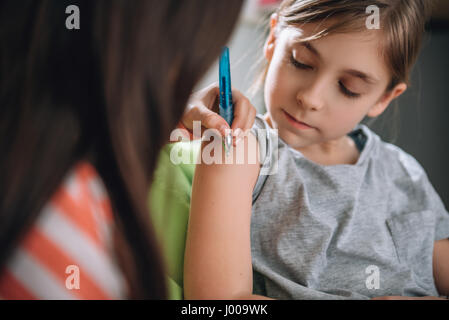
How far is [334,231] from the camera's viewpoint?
2.22ft

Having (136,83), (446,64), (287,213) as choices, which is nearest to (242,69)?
(287,213)

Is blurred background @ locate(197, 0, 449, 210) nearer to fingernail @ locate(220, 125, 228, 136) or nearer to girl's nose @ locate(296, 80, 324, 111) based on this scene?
girl's nose @ locate(296, 80, 324, 111)

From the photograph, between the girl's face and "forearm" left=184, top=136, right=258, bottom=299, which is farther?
the girl's face

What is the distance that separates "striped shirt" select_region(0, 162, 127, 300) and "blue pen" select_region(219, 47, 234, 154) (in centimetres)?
20

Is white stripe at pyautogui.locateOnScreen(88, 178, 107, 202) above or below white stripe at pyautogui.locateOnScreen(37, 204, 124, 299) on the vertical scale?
above

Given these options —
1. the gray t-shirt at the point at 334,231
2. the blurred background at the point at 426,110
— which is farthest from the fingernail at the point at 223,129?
the blurred background at the point at 426,110

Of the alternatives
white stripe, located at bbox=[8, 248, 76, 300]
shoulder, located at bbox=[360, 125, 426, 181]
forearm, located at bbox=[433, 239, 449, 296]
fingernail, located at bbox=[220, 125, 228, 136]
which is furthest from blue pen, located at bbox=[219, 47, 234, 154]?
forearm, located at bbox=[433, 239, 449, 296]

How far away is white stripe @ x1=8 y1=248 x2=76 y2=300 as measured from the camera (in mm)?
385

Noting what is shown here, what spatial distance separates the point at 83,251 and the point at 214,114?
255 millimetres

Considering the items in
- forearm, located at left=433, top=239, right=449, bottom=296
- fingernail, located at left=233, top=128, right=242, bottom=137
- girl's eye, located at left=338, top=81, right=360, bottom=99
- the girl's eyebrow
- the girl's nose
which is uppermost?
the girl's eyebrow

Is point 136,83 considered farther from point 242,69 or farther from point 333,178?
point 242,69

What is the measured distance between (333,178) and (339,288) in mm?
192

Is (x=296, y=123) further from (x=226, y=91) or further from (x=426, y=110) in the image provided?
(x=426, y=110)

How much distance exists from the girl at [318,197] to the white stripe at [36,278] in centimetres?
20
